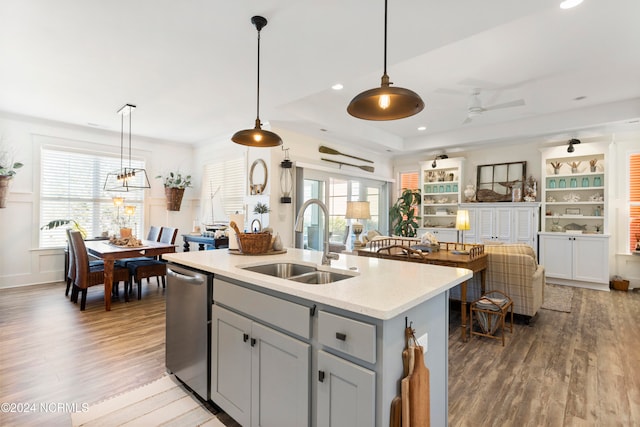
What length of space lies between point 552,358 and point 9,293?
6759 millimetres

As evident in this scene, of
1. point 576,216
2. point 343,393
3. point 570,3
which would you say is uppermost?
point 570,3

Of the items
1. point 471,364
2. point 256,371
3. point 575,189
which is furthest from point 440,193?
point 256,371

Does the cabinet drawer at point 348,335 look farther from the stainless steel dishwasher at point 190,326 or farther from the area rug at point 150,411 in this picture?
the area rug at point 150,411

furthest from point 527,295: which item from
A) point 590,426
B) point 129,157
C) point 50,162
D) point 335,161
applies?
point 50,162

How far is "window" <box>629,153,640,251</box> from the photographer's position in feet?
17.3

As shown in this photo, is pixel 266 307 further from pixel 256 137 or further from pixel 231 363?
pixel 256 137

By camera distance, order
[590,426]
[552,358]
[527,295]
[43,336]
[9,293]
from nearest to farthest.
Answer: [590,426] < [552,358] < [43,336] < [527,295] < [9,293]

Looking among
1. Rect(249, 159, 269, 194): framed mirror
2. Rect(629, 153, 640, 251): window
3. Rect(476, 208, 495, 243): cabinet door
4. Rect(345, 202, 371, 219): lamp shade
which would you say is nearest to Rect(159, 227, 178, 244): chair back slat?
Rect(249, 159, 269, 194): framed mirror

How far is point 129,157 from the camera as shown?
605cm

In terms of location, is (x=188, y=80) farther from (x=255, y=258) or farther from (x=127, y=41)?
(x=255, y=258)

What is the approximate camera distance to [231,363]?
1.80 metres

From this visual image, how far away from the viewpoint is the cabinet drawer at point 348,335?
3.86ft

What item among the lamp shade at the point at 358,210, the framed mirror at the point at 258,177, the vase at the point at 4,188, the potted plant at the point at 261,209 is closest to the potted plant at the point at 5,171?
the vase at the point at 4,188

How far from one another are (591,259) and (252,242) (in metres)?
5.88
